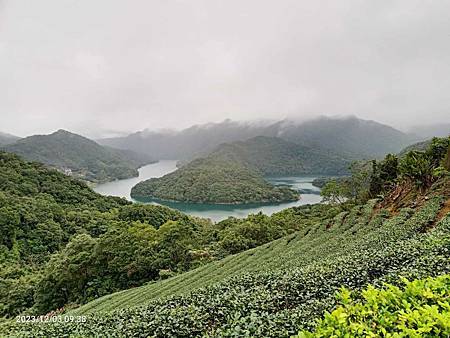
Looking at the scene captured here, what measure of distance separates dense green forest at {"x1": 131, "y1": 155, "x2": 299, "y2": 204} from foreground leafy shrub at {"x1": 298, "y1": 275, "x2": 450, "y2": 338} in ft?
291

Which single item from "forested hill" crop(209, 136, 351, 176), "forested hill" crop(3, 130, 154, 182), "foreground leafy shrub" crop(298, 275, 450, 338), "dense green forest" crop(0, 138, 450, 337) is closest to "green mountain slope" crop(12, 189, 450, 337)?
"dense green forest" crop(0, 138, 450, 337)

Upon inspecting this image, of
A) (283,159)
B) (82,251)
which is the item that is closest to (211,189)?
(82,251)

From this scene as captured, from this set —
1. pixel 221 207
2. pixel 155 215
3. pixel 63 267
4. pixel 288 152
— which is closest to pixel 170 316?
pixel 63 267

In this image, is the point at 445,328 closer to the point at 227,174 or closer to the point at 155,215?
the point at 155,215

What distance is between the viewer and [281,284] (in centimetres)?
588

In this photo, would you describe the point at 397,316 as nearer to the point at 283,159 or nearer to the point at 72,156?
the point at 72,156

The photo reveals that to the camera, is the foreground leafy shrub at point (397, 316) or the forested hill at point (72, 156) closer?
the foreground leafy shrub at point (397, 316)

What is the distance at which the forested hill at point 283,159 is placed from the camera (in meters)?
167

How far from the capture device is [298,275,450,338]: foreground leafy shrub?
2258 millimetres

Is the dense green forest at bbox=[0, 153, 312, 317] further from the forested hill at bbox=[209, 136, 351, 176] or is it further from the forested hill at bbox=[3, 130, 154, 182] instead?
the forested hill at bbox=[209, 136, 351, 176]

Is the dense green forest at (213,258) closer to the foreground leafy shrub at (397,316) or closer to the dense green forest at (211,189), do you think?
the foreground leafy shrub at (397,316)

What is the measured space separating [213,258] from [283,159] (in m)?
167

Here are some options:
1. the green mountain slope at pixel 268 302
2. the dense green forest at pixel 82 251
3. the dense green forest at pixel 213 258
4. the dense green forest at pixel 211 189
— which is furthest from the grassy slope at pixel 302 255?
the dense green forest at pixel 211 189

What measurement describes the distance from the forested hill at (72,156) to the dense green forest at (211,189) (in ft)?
144
